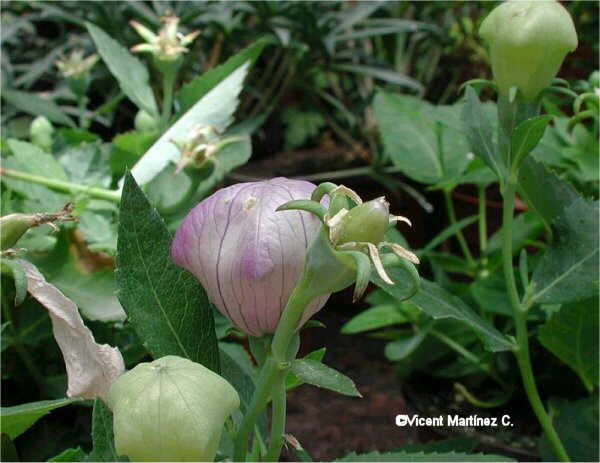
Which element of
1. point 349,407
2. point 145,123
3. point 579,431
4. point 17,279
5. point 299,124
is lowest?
point 349,407

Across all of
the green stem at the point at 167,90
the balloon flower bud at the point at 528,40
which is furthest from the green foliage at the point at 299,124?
the balloon flower bud at the point at 528,40

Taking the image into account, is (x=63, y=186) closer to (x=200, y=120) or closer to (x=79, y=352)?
(x=200, y=120)

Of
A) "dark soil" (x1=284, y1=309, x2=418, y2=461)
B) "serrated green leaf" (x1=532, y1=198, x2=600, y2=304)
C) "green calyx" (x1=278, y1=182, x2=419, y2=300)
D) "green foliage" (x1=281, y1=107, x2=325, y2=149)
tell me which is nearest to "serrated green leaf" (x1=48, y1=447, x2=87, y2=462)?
"green calyx" (x1=278, y1=182, x2=419, y2=300)

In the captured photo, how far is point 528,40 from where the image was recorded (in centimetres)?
27

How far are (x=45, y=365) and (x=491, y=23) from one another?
0.90 ft

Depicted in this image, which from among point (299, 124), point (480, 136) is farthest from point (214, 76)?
point (299, 124)

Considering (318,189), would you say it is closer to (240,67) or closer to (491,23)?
(491,23)

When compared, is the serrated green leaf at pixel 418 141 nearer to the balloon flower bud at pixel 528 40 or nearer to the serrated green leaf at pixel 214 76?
the serrated green leaf at pixel 214 76

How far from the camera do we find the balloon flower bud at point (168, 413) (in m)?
0.16

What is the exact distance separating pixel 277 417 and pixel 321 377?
0.02m

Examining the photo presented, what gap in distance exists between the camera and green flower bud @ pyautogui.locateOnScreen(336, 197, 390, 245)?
0.55 feet

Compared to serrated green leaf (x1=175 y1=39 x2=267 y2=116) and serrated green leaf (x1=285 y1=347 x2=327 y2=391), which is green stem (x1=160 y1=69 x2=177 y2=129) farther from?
serrated green leaf (x1=285 y1=347 x2=327 y2=391)

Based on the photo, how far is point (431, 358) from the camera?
1.91ft

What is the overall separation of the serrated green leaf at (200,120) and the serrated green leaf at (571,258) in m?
0.18
